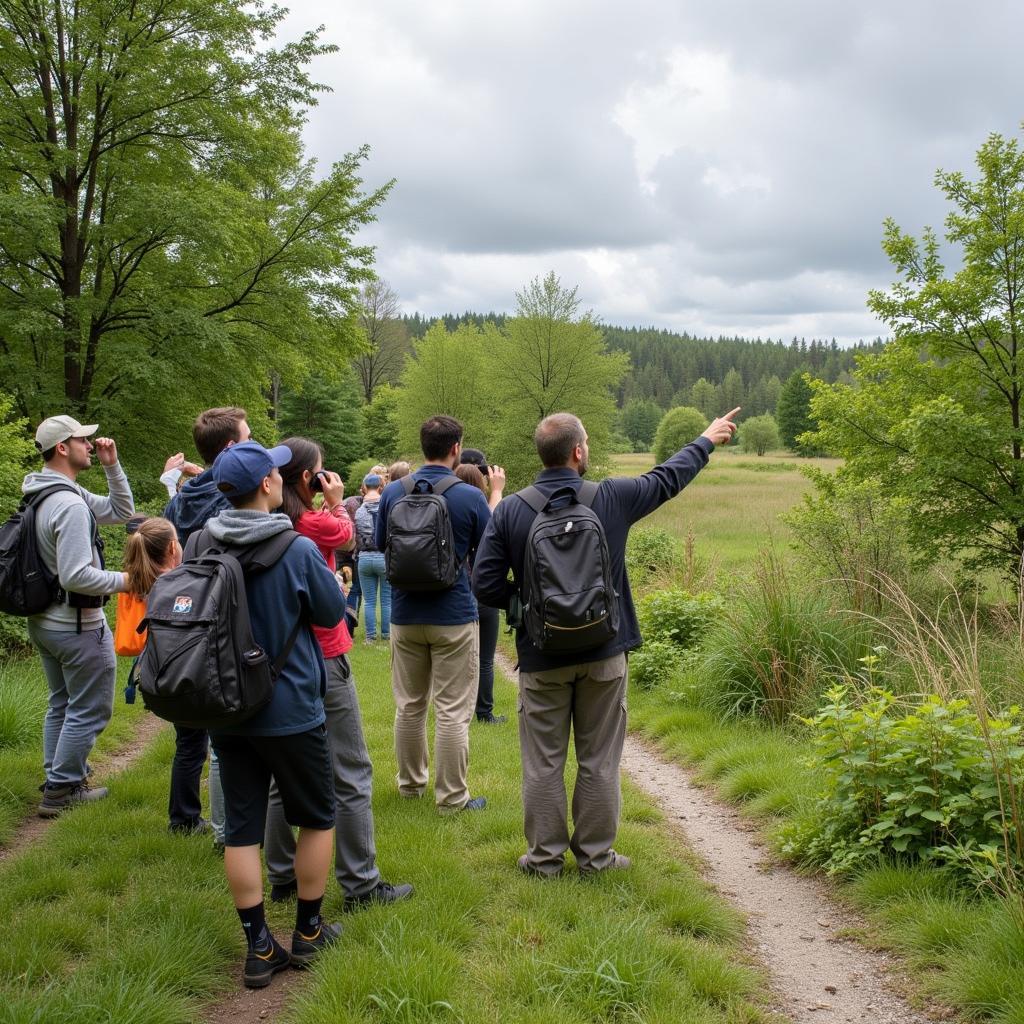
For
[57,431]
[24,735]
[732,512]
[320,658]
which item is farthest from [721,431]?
[732,512]

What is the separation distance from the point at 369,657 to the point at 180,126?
1008cm

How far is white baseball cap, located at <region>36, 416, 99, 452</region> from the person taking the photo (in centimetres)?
475

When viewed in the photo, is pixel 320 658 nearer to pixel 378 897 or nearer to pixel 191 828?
pixel 378 897

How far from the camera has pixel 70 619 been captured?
190 inches

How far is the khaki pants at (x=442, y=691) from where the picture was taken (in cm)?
486

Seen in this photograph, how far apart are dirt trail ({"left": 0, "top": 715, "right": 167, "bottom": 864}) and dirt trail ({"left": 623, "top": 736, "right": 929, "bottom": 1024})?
3.71 metres

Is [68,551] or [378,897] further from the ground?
[68,551]

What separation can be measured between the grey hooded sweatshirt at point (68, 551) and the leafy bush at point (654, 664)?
5.47 m

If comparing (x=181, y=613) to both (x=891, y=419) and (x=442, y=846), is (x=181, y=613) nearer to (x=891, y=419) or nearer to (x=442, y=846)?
(x=442, y=846)

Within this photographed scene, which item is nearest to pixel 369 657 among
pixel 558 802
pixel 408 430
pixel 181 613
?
pixel 558 802

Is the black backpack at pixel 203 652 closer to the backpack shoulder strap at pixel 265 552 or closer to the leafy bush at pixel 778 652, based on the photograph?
the backpack shoulder strap at pixel 265 552

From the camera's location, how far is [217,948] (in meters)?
3.36

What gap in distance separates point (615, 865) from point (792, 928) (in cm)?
86

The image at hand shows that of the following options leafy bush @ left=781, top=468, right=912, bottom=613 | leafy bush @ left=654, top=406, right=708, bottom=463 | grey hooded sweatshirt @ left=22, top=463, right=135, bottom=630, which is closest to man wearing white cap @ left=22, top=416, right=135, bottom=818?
grey hooded sweatshirt @ left=22, top=463, right=135, bottom=630
